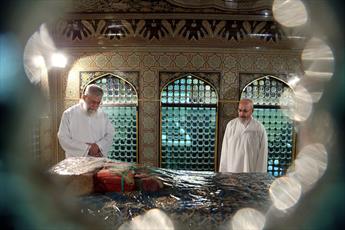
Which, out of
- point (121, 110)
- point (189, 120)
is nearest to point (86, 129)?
point (121, 110)

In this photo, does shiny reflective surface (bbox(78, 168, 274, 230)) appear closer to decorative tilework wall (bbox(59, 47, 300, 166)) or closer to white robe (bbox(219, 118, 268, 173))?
white robe (bbox(219, 118, 268, 173))

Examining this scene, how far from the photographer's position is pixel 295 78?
8.04ft

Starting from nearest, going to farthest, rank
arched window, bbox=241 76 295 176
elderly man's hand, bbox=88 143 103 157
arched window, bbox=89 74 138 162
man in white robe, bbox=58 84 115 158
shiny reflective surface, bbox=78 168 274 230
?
1. shiny reflective surface, bbox=78 168 274 230
2. man in white robe, bbox=58 84 115 158
3. elderly man's hand, bbox=88 143 103 157
4. arched window, bbox=241 76 295 176
5. arched window, bbox=89 74 138 162

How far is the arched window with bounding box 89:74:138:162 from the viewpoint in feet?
8.93

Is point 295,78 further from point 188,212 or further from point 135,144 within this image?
point 188,212

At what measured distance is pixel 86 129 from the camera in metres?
2.17

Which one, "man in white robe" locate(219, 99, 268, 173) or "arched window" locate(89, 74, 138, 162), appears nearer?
"man in white robe" locate(219, 99, 268, 173)

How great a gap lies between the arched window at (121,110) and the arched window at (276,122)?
4.32ft

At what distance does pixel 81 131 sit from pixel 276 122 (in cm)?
190

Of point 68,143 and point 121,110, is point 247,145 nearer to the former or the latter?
point 121,110

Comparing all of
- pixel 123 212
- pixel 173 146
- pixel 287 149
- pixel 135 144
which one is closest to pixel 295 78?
pixel 287 149

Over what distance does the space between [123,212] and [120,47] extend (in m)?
2.02

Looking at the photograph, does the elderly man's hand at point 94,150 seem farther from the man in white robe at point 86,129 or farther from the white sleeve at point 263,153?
the white sleeve at point 263,153

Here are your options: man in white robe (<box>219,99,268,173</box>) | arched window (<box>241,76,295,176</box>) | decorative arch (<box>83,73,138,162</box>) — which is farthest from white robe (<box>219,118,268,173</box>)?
decorative arch (<box>83,73,138,162</box>)
